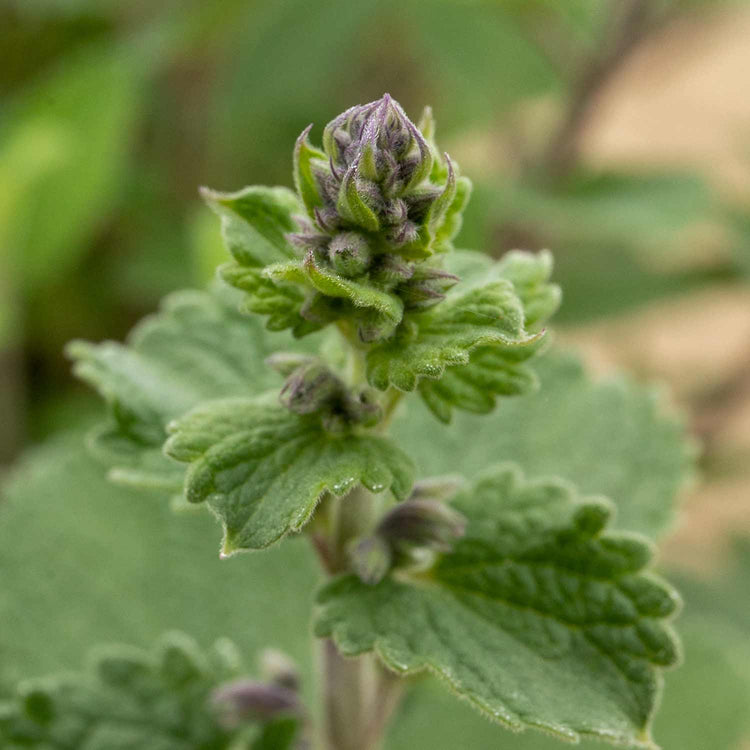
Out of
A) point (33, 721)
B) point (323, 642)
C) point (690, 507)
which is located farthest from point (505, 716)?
point (690, 507)

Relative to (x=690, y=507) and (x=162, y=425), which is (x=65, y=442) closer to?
(x=162, y=425)

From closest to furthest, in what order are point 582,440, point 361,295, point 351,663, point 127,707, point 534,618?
1. point 361,295
2. point 534,618
3. point 351,663
4. point 127,707
5. point 582,440

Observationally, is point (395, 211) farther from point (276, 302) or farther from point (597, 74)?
point (597, 74)

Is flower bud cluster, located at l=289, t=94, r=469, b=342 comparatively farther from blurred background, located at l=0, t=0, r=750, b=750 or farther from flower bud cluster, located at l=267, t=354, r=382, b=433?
blurred background, located at l=0, t=0, r=750, b=750

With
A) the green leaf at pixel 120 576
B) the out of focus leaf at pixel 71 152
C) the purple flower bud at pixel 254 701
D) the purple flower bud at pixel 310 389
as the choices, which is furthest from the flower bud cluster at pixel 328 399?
the out of focus leaf at pixel 71 152

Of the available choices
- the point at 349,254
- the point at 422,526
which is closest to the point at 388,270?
the point at 349,254

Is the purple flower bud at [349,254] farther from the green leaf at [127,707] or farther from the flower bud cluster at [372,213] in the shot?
the green leaf at [127,707]

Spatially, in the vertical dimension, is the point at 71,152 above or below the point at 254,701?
above

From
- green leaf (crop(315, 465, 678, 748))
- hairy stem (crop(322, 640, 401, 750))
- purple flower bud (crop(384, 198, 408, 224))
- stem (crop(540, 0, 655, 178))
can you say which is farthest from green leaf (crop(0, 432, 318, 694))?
stem (crop(540, 0, 655, 178))
